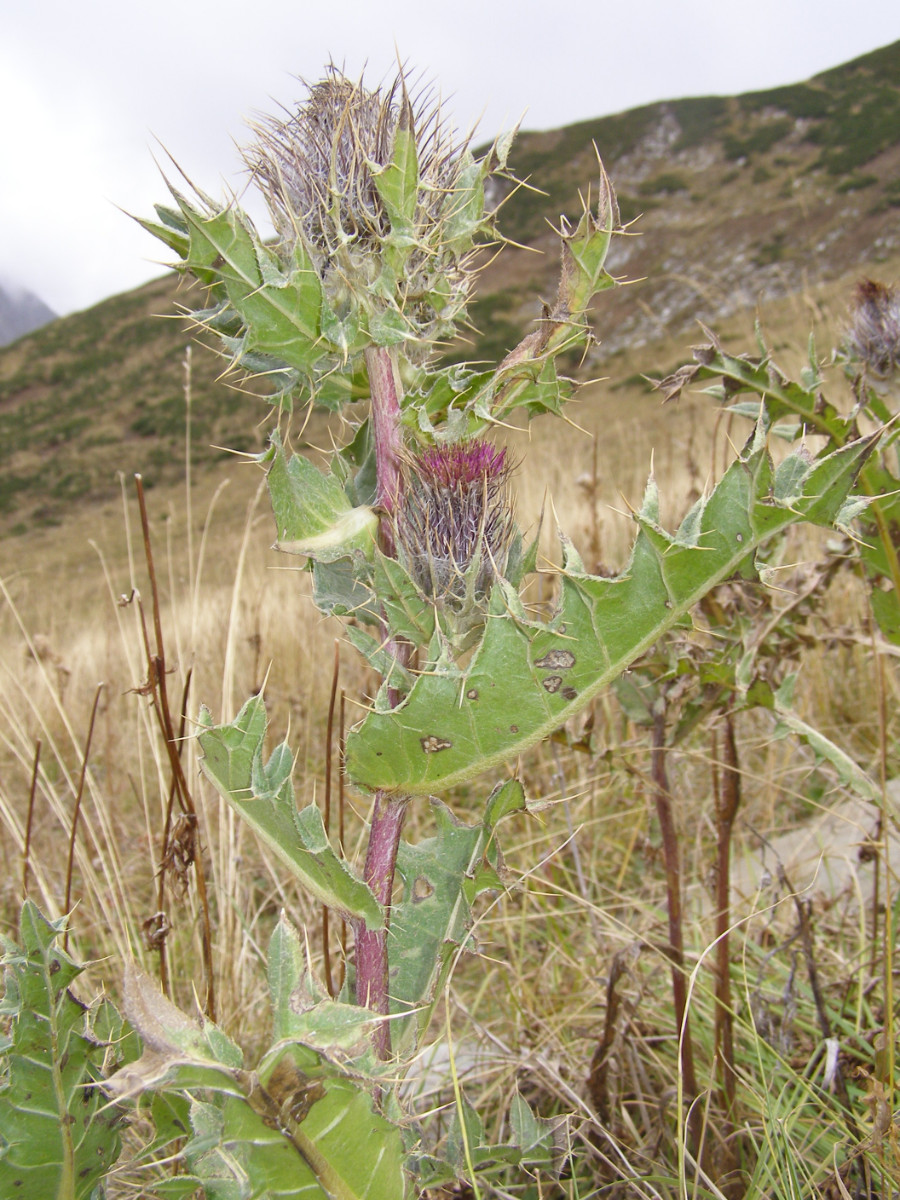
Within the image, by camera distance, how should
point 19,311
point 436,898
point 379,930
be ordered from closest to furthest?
1. point 379,930
2. point 436,898
3. point 19,311

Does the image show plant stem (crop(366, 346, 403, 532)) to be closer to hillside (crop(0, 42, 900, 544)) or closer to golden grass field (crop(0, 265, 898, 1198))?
golden grass field (crop(0, 265, 898, 1198))

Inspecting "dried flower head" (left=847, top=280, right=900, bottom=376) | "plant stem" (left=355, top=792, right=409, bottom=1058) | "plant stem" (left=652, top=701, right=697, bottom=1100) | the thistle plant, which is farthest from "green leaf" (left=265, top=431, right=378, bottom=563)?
"dried flower head" (left=847, top=280, right=900, bottom=376)

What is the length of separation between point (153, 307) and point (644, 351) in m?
26.5

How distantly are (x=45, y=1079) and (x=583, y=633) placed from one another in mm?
1003

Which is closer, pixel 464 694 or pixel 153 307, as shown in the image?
pixel 464 694

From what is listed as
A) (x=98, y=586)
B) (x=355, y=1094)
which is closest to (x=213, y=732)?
(x=355, y=1094)

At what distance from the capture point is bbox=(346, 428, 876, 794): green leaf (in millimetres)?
1006

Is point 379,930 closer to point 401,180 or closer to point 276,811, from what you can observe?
point 276,811

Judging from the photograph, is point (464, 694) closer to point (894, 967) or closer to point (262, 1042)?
point (894, 967)

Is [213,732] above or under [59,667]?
above

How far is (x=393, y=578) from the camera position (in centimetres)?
116

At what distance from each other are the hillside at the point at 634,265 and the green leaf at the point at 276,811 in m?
27.2

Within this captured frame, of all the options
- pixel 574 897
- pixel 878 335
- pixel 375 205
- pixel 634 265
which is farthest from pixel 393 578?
pixel 634 265

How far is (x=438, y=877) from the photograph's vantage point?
1.32 metres
